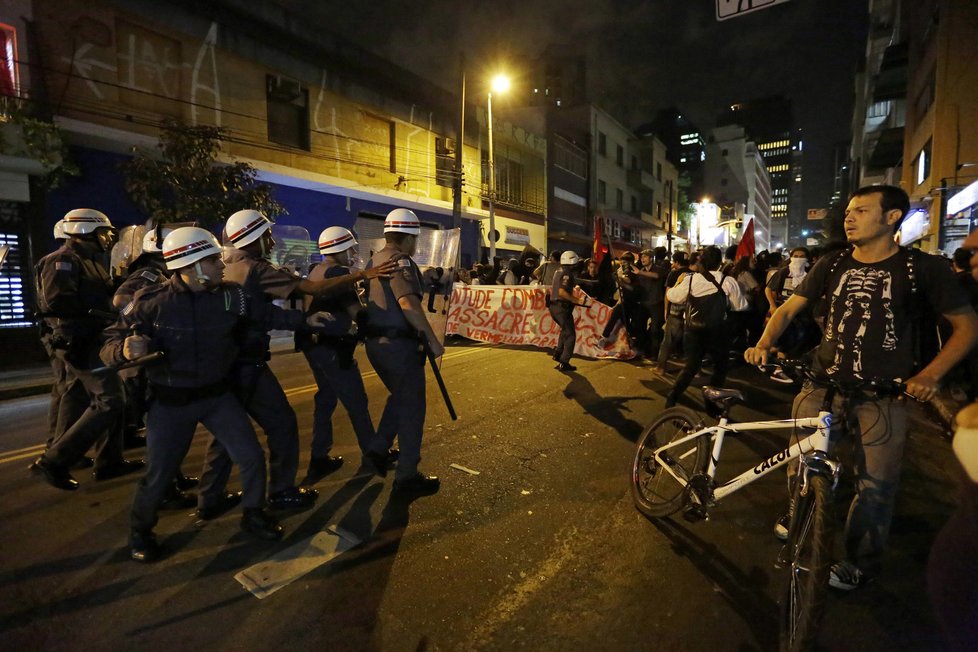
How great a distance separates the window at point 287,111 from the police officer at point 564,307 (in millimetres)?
11892

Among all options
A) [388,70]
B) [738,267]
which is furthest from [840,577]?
[388,70]

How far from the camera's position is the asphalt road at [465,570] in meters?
2.50

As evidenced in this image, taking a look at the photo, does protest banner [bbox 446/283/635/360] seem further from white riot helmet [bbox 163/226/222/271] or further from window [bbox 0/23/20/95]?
window [bbox 0/23/20/95]

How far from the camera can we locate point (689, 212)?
63.5m

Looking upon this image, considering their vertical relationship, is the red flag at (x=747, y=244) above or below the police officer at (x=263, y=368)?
above

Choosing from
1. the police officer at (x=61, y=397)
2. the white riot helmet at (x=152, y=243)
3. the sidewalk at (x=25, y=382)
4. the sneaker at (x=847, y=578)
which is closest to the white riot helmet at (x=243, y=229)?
the white riot helmet at (x=152, y=243)

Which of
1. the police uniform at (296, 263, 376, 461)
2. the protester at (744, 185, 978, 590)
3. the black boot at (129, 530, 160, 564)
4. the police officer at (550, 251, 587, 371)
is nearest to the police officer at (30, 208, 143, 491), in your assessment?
the black boot at (129, 530, 160, 564)

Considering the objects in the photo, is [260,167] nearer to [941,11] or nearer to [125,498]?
[125,498]

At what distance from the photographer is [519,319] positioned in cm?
1040

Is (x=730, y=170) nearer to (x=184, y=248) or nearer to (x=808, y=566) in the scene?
(x=808, y=566)

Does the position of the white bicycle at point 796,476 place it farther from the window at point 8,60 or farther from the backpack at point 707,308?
the window at point 8,60

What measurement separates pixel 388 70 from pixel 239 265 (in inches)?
720

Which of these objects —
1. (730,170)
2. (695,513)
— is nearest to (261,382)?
(695,513)

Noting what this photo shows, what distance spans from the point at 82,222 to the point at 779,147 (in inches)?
7872
